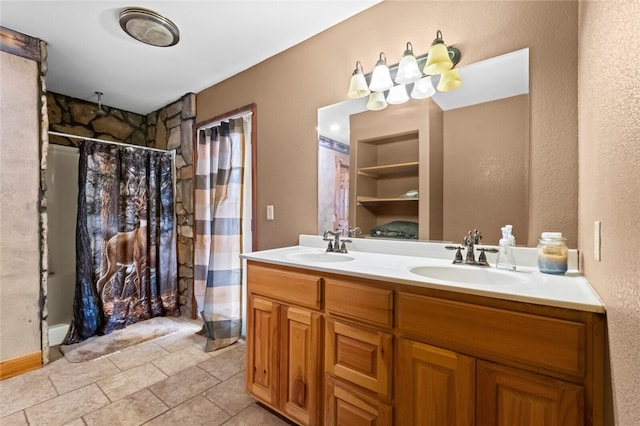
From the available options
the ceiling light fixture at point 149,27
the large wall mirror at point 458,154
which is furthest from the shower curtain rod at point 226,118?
the large wall mirror at point 458,154

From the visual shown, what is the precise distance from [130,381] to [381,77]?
2500mm

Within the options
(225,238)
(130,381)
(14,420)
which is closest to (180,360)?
(130,381)

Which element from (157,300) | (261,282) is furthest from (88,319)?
(261,282)

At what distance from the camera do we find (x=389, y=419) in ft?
3.59

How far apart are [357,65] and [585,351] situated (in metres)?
1.68

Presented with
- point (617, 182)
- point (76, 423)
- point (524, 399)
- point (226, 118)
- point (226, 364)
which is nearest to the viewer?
point (617, 182)

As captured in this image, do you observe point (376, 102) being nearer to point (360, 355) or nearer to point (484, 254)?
point (484, 254)

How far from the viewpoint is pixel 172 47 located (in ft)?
6.95

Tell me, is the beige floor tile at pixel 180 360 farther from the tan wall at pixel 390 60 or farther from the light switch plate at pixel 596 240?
the light switch plate at pixel 596 240

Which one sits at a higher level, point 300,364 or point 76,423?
point 300,364

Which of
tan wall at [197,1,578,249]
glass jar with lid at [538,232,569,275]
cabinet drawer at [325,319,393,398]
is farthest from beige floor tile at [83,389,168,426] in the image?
glass jar with lid at [538,232,569,275]

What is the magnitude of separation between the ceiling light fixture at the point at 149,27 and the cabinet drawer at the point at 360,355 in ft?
6.86

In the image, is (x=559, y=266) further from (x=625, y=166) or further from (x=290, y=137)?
(x=290, y=137)

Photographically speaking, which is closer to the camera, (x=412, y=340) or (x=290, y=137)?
(x=412, y=340)
